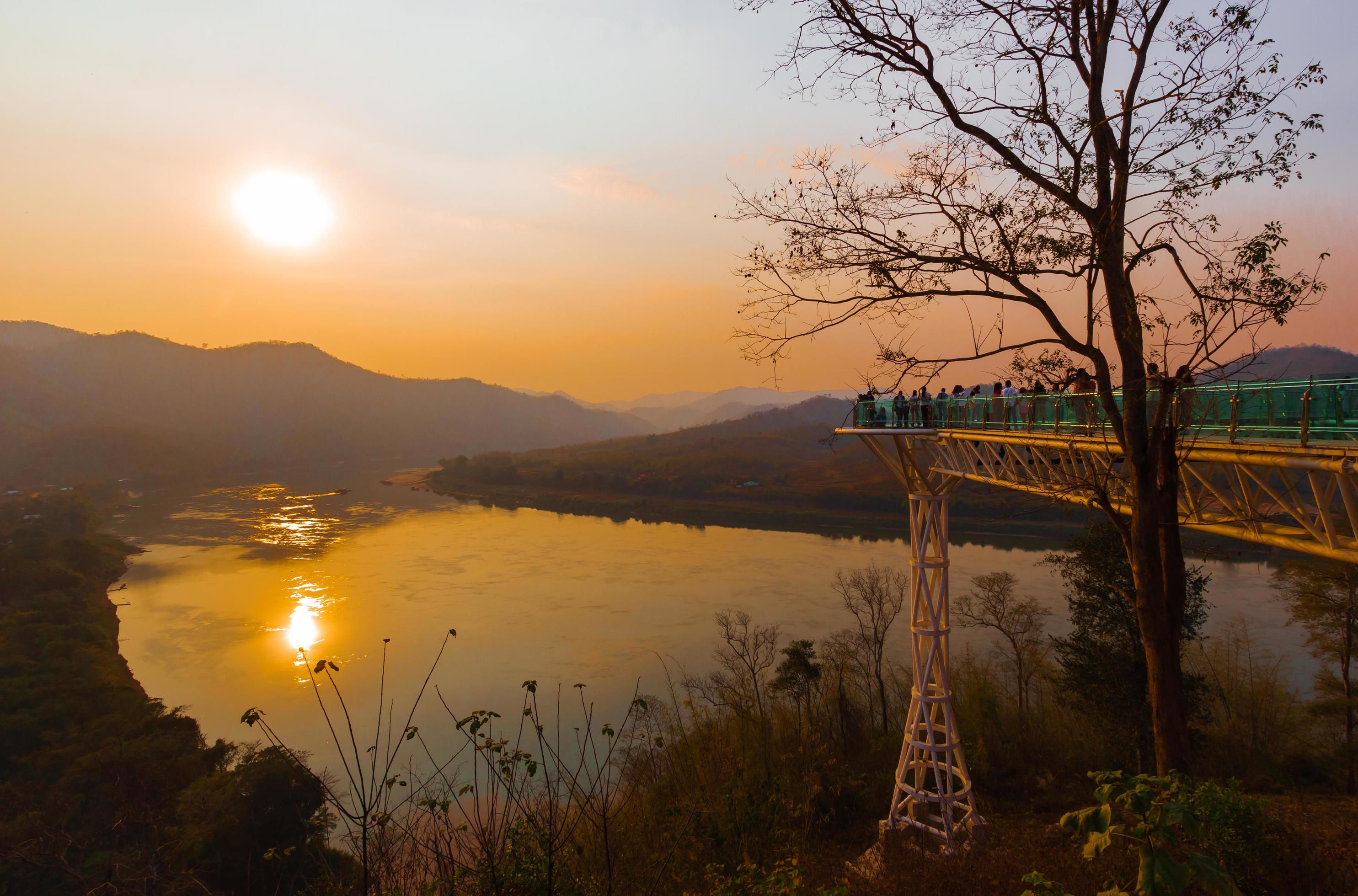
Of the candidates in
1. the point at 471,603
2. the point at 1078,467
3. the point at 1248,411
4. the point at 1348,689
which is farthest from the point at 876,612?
the point at 1248,411

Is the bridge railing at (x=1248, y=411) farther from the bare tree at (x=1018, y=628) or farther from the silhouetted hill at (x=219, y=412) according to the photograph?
the silhouetted hill at (x=219, y=412)

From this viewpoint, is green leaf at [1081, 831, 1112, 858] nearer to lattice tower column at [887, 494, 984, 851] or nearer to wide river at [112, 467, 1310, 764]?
lattice tower column at [887, 494, 984, 851]

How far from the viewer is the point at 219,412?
130 m

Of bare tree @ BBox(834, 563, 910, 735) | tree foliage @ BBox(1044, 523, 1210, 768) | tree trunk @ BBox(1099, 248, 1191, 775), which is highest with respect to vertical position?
tree trunk @ BBox(1099, 248, 1191, 775)

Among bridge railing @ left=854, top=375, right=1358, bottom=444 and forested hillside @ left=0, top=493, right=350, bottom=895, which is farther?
forested hillside @ left=0, top=493, right=350, bottom=895

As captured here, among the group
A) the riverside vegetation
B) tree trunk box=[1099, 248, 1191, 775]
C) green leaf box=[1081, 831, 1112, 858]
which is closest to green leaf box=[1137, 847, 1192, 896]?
green leaf box=[1081, 831, 1112, 858]

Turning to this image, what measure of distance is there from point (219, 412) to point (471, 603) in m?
127

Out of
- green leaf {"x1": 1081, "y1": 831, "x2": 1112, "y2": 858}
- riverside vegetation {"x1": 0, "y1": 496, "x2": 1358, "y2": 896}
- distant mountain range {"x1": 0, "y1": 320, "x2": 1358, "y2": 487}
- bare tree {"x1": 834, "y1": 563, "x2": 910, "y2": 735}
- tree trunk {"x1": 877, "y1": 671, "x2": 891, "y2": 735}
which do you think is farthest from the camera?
distant mountain range {"x1": 0, "y1": 320, "x2": 1358, "y2": 487}

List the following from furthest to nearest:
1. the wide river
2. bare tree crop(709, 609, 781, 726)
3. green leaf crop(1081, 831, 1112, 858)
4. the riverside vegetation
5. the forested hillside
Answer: the wide river
bare tree crop(709, 609, 781, 726)
the forested hillside
the riverside vegetation
green leaf crop(1081, 831, 1112, 858)

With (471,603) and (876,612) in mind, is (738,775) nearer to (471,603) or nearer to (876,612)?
(876,612)

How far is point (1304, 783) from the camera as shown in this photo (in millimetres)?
12953

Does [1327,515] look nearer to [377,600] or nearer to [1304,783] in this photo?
[1304,783]

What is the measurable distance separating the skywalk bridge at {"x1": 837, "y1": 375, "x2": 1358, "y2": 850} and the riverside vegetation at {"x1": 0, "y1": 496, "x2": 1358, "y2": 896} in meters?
1.77

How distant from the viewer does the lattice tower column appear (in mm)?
8891
